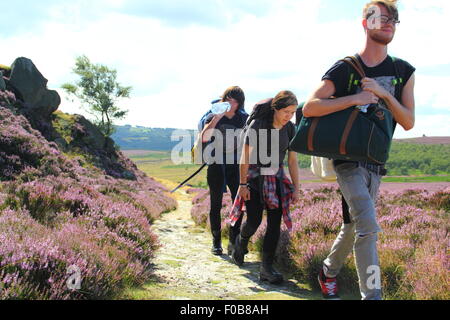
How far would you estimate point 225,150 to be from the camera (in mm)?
6160

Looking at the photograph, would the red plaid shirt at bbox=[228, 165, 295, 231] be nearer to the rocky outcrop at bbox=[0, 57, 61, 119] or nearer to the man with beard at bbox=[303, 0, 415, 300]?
the man with beard at bbox=[303, 0, 415, 300]

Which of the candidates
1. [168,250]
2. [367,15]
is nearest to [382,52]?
[367,15]

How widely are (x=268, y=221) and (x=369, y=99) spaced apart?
2249 millimetres

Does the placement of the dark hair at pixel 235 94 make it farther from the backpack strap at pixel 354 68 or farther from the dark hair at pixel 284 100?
the backpack strap at pixel 354 68

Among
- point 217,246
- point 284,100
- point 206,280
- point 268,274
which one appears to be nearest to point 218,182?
point 217,246

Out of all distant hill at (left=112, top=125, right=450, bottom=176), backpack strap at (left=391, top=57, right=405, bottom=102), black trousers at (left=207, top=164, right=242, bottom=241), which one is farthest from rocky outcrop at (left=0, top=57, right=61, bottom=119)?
distant hill at (left=112, top=125, right=450, bottom=176)

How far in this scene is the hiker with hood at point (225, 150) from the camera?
6016 mm

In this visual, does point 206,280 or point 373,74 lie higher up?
point 373,74

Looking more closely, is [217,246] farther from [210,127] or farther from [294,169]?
[294,169]

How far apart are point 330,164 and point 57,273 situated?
2.78 metres

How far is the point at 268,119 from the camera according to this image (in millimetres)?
4773

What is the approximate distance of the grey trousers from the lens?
3083mm

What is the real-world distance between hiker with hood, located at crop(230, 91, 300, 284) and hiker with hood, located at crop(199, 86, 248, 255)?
4.16 feet
